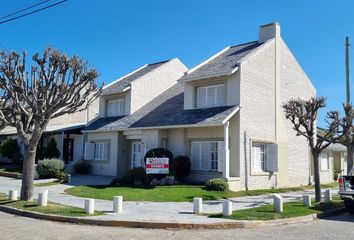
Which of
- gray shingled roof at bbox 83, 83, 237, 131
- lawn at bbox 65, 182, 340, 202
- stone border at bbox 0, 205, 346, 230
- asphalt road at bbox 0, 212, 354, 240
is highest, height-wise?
gray shingled roof at bbox 83, 83, 237, 131

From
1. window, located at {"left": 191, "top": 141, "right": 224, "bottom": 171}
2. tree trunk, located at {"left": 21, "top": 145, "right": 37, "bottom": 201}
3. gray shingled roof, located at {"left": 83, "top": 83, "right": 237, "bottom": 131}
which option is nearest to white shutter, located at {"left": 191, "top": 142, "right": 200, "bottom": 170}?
window, located at {"left": 191, "top": 141, "right": 224, "bottom": 171}

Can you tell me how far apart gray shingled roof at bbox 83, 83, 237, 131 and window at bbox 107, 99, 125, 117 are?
839 mm

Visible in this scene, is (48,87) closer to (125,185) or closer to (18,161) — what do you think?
(125,185)

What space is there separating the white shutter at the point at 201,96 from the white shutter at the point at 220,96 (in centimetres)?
88

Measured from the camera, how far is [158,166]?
2227 centimetres

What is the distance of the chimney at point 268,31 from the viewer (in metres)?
26.0

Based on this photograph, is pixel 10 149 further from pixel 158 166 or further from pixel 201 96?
pixel 201 96

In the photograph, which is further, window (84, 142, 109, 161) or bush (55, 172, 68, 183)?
window (84, 142, 109, 161)

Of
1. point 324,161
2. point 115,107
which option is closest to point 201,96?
point 115,107

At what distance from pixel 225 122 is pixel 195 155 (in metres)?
3.77

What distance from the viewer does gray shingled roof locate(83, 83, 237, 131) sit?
2220 centimetres

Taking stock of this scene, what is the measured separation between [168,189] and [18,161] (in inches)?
774

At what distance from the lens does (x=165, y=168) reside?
22.2 m

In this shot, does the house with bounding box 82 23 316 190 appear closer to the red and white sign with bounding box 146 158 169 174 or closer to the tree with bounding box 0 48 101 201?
the red and white sign with bounding box 146 158 169 174
